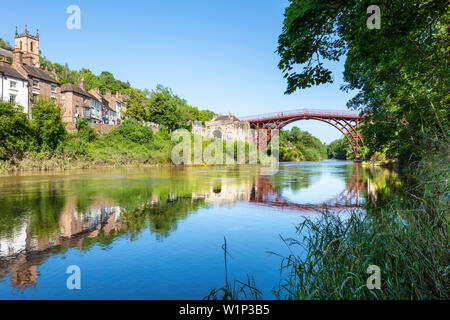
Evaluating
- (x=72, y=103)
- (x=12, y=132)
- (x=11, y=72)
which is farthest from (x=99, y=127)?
(x=12, y=132)

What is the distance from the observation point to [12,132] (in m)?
24.6

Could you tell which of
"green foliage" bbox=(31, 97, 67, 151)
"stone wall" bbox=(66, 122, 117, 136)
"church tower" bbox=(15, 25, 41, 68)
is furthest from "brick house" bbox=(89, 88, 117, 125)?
"green foliage" bbox=(31, 97, 67, 151)

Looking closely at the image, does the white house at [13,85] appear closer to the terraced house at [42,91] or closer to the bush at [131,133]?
the terraced house at [42,91]

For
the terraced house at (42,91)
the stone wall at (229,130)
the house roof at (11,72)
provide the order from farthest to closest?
the stone wall at (229,130), the terraced house at (42,91), the house roof at (11,72)

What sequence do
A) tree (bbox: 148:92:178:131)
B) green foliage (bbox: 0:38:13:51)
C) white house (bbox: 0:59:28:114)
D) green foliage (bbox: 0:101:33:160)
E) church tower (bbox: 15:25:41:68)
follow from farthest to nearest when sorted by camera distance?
green foliage (bbox: 0:38:13:51) → church tower (bbox: 15:25:41:68) → tree (bbox: 148:92:178:131) → white house (bbox: 0:59:28:114) → green foliage (bbox: 0:101:33:160)

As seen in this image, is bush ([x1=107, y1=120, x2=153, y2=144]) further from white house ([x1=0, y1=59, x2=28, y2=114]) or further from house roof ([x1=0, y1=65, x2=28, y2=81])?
house roof ([x1=0, y1=65, x2=28, y2=81])

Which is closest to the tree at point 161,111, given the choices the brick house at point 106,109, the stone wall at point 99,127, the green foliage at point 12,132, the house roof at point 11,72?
the stone wall at point 99,127

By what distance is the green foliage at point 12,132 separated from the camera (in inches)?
937

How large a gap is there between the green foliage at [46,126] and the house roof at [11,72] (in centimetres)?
1126

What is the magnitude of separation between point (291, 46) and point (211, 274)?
4.36 m

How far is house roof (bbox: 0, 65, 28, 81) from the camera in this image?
35.3 metres

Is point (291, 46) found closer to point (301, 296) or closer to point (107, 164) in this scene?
point (301, 296)

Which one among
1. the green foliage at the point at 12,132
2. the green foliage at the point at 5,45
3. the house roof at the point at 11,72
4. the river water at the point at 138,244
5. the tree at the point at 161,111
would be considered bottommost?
the river water at the point at 138,244
